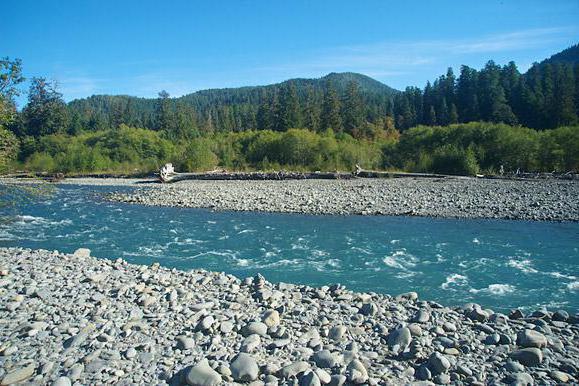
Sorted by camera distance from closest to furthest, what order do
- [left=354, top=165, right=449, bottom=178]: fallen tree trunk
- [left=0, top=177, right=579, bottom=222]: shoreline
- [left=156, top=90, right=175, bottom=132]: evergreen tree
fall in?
[left=0, top=177, right=579, bottom=222]: shoreline < [left=354, top=165, right=449, bottom=178]: fallen tree trunk < [left=156, top=90, right=175, bottom=132]: evergreen tree

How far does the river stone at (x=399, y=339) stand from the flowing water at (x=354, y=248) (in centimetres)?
293

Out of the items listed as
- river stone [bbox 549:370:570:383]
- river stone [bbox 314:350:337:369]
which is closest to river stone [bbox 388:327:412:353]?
river stone [bbox 314:350:337:369]

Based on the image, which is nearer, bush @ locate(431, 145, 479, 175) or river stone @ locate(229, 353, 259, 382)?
river stone @ locate(229, 353, 259, 382)

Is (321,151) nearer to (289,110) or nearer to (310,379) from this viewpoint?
(289,110)

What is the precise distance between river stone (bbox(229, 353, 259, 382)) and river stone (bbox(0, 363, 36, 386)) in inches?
93.6

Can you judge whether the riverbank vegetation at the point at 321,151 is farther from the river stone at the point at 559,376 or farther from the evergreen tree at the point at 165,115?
the river stone at the point at 559,376

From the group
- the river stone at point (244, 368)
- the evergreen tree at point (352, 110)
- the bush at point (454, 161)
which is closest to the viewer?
the river stone at point (244, 368)


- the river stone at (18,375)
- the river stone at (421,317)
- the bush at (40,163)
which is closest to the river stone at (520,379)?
the river stone at (421,317)

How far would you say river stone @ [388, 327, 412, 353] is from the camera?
17.6ft

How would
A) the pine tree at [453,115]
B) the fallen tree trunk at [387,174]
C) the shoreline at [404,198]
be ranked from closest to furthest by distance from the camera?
1. the shoreline at [404,198]
2. the fallen tree trunk at [387,174]
3. the pine tree at [453,115]

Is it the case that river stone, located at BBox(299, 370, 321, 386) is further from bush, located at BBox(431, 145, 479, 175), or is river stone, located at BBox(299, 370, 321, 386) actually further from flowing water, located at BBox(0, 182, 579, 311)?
bush, located at BBox(431, 145, 479, 175)

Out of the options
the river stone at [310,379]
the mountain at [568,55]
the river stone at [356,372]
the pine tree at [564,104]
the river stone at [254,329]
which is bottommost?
the river stone at [356,372]

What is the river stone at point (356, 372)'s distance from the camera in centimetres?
451

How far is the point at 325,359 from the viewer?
494 cm
